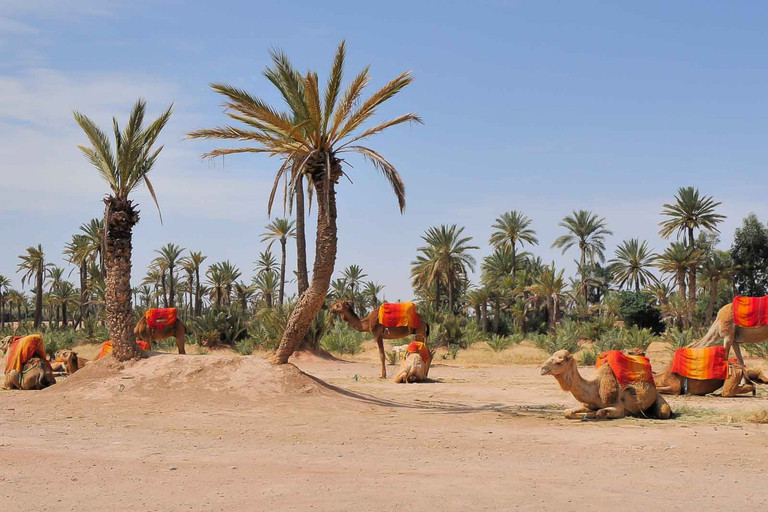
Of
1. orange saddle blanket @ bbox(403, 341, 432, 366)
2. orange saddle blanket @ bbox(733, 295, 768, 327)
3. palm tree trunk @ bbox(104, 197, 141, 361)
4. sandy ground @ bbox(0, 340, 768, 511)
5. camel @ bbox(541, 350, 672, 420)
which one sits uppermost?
palm tree trunk @ bbox(104, 197, 141, 361)

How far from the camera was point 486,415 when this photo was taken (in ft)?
41.5

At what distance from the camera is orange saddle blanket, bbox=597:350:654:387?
38.5 feet

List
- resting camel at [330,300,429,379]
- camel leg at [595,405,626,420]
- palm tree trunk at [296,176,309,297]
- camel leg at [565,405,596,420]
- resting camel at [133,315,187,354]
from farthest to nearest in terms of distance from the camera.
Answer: palm tree trunk at [296,176,309,297] → resting camel at [133,315,187,354] → resting camel at [330,300,429,379] → camel leg at [565,405,596,420] → camel leg at [595,405,626,420]

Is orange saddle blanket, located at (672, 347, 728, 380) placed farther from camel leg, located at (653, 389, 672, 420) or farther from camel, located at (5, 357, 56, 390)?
camel, located at (5, 357, 56, 390)

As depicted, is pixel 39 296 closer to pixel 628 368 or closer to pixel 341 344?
pixel 341 344

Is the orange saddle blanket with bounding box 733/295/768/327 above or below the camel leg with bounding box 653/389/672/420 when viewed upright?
above

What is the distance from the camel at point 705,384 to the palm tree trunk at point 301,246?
52.9 ft

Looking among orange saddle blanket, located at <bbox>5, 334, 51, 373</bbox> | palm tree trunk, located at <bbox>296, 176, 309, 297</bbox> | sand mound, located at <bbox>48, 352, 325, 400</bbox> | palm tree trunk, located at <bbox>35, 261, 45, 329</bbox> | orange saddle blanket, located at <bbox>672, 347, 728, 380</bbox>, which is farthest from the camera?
Answer: palm tree trunk, located at <bbox>35, 261, 45, 329</bbox>

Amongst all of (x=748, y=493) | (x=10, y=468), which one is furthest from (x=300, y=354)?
(x=748, y=493)

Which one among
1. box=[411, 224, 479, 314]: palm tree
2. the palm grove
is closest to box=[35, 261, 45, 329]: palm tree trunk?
the palm grove

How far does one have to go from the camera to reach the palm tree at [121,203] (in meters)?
15.2

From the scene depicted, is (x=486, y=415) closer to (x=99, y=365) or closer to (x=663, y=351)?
(x=99, y=365)

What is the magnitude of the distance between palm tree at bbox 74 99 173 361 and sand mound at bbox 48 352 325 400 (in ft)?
2.25

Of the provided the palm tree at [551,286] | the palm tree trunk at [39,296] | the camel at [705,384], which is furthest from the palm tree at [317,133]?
the palm tree trunk at [39,296]
